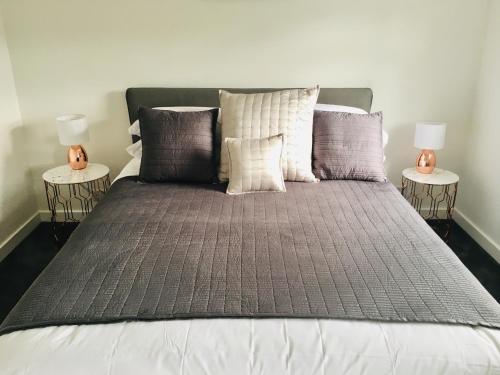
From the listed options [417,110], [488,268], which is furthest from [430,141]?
[488,268]

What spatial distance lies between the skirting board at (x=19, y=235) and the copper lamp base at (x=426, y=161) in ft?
9.22

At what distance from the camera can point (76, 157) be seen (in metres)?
2.87

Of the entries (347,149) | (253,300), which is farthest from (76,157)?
(253,300)

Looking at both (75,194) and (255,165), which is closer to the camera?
(255,165)

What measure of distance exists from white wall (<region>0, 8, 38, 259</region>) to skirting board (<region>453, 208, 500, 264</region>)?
3186 mm

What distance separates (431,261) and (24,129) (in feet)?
9.33

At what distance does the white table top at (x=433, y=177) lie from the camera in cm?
275

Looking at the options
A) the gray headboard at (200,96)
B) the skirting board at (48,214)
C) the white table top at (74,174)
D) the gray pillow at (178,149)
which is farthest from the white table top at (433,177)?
the skirting board at (48,214)

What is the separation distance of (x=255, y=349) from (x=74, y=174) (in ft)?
6.84

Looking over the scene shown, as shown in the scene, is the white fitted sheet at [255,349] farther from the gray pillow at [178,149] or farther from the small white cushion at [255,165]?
the gray pillow at [178,149]

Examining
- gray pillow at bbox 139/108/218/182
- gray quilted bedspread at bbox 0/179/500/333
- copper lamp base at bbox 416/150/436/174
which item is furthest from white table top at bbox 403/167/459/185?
gray pillow at bbox 139/108/218/182

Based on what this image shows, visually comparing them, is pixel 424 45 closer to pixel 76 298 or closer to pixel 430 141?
pixel 430 141

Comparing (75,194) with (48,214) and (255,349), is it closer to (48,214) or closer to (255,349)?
(48,214)

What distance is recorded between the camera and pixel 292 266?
1570 millimetres
